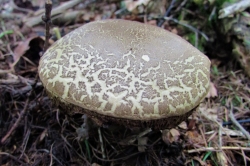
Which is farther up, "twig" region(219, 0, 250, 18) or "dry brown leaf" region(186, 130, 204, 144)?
A: "twig" region(219, 0, 250, 18)

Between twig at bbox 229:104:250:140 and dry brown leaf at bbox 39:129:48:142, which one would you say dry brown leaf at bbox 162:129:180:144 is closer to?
twig at bbox 229:104:250:140

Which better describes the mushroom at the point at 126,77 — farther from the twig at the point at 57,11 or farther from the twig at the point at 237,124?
the twig at the point at 57,11

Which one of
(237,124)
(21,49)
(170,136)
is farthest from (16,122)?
(237,124)

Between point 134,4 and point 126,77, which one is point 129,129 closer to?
point 126,77

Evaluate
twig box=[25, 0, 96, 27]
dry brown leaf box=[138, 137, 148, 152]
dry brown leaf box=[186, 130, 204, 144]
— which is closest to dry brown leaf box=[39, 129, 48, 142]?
dry brown leaf box=[138, 137, 148, 152]

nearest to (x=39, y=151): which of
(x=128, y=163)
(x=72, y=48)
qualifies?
(x=128, y=163)

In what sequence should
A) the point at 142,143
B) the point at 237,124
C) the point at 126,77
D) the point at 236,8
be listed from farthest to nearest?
the point at 236,8, the point at 237,124, the point at 142,143, the point at 126,77

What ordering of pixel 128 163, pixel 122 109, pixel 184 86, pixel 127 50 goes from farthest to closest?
pixel 128 163, pixel 127 50, pixel 184 86, pixel 122 109

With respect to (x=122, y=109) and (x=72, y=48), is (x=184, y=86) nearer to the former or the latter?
(x=122, y=109)
